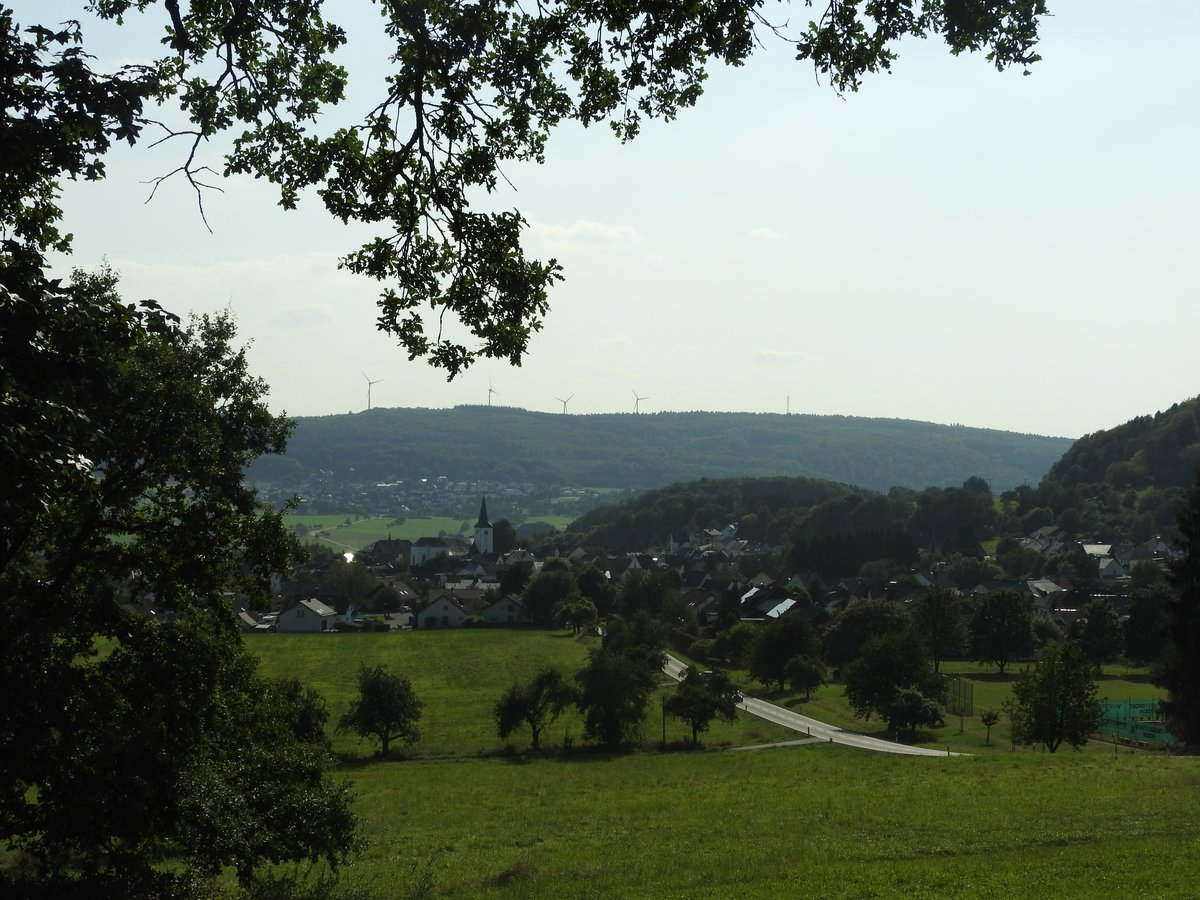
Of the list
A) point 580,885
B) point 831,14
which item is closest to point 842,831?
point 580,885

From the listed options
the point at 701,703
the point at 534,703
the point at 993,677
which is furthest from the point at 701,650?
the point at 534,703

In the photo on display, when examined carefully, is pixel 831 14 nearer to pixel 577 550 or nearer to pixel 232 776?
pixel 232 776

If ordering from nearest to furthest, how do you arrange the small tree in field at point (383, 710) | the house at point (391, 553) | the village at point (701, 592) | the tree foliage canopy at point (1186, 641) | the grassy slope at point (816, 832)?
the grassy slope at point (816, 832) → the tree foliage canopy at point (1186, 641) → the small tree in field at point (383, 710) → the village at point (701, 592) → the house at point (391, 553)

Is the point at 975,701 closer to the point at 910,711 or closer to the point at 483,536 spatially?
the point at 910,711

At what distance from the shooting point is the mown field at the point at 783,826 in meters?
14.1

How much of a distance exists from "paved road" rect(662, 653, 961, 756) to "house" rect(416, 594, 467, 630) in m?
46.9

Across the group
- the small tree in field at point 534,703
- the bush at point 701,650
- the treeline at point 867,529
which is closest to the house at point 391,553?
the treeline at point 867,529

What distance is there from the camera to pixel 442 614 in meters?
104

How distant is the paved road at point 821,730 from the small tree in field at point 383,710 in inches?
659

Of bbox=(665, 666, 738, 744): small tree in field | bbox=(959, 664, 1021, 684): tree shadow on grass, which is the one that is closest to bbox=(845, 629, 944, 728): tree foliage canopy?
bbox=(665, 666, 738, 744): small tree in field

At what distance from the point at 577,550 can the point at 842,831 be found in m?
161

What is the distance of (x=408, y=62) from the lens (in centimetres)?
779

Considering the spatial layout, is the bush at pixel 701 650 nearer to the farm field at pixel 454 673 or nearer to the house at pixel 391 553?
the farm field at pixel 454 673

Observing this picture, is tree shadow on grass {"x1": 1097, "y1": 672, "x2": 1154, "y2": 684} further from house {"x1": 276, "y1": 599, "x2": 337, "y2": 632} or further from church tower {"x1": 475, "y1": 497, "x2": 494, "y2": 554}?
church tower {"x1": 475, "y1": 497, "x2": 494, "y2": 554}
